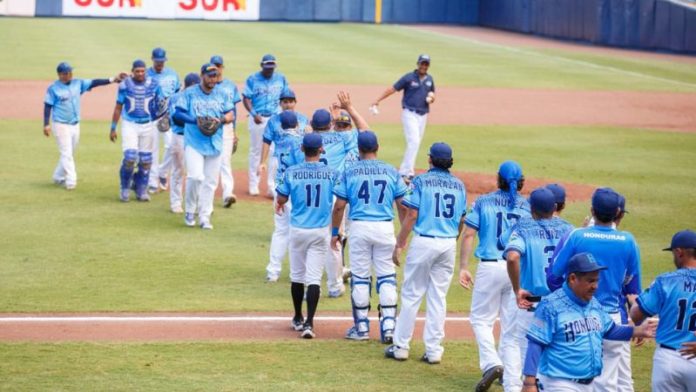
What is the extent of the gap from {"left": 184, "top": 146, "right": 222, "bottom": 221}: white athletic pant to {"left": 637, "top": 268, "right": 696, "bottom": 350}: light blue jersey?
9286mm

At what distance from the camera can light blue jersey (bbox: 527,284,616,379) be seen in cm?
773

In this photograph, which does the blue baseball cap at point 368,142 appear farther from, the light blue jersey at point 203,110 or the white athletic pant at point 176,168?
the white athletic pant at point 176,168

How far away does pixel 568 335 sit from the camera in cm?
774

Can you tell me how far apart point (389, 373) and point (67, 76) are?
33.5 feet

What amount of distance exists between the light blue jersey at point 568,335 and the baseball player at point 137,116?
11459 millimetres

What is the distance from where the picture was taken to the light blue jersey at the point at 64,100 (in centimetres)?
1895

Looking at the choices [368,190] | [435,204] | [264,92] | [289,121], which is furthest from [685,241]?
[264,92]

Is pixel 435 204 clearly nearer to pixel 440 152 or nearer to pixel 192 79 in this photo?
pixel 440 152

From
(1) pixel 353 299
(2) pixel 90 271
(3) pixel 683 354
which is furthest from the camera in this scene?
(2) pixel 90 271

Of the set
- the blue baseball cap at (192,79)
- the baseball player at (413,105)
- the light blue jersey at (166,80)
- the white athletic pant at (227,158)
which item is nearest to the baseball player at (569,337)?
the blue baseball cap at (192,79)

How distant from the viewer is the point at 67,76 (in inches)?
749

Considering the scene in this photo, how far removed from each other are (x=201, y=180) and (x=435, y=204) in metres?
6.38

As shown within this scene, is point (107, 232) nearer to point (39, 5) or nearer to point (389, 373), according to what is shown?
point (389, 373)

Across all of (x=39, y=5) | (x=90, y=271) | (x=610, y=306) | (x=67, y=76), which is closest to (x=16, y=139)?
Result: (x=67, y=76)
